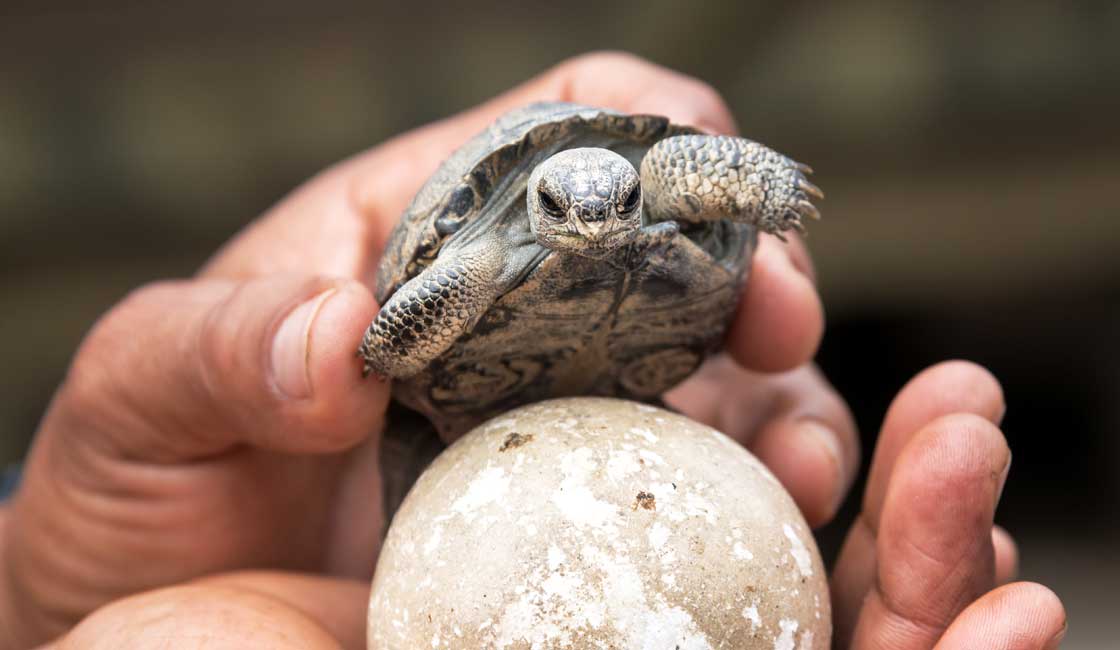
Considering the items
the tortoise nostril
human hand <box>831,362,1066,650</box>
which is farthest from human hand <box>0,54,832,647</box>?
human hand <box>831,362,1066,650</box>

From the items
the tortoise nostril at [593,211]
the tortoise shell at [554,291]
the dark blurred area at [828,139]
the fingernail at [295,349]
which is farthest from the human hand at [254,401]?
the dark blurred area at [828,139]

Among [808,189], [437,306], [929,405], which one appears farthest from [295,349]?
[929,405]

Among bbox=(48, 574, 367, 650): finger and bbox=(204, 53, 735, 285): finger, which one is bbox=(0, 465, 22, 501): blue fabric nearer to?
bbox=(204, 53, 735, 285): finger

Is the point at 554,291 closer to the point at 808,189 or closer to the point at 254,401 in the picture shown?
the point at 808,189

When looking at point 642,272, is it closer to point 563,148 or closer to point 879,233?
point 563,148

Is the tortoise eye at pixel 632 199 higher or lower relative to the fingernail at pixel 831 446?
higher

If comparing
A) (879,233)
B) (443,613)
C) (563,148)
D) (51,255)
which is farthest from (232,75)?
(443,613)

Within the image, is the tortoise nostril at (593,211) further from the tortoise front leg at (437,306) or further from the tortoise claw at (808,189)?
the tortoise claw at (808,189)
